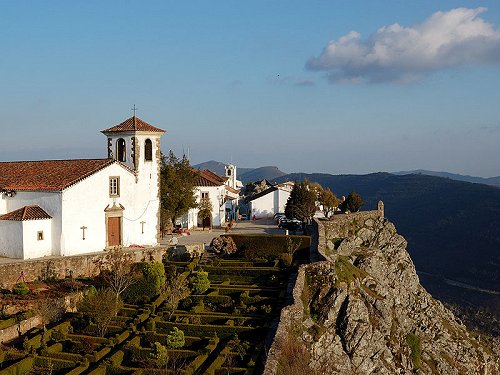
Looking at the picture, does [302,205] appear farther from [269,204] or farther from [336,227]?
[269,204]

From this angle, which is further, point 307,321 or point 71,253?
point 71,253

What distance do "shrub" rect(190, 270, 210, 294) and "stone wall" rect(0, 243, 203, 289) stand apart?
24.3 feet

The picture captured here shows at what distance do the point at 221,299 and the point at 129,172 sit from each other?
45.3 ft

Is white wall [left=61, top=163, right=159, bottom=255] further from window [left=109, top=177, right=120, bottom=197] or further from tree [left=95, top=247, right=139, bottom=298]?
tree [left=95, top=247, right=139, bottom=298]

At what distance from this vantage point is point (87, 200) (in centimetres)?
3719

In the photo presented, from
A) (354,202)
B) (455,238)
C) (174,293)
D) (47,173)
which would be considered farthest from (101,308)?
(455,238)

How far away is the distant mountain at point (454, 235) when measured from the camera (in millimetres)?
102500

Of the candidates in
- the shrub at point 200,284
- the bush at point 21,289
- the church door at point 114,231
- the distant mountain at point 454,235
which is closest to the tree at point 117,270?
the church door at point 114,231

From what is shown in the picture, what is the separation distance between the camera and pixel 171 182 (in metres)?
48.1

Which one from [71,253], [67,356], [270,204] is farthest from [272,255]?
[270,204]

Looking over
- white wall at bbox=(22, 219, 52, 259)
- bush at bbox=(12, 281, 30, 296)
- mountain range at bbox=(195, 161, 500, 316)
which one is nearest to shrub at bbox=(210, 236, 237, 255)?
white wall at bbox=(22, 219, 52, 259)

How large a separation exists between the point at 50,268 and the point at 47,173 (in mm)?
7792

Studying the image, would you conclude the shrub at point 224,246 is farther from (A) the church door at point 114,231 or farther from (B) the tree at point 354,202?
(B) the tree at point 354,202

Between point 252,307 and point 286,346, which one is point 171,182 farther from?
point 286,346
